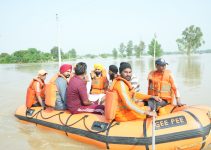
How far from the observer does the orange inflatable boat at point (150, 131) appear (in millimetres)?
3932

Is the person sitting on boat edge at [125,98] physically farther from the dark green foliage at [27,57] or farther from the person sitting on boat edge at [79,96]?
the dark green foliage at [27,57]

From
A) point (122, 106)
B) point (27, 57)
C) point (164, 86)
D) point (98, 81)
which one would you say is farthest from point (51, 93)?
point (27, 57)

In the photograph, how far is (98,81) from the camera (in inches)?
256

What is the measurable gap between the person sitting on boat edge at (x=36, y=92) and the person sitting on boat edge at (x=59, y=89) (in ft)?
2.14

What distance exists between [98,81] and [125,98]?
240cm

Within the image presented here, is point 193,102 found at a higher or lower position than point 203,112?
lower

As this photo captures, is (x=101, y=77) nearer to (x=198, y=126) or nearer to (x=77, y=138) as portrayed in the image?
(x=77, y=138)

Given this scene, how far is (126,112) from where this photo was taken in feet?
14.4

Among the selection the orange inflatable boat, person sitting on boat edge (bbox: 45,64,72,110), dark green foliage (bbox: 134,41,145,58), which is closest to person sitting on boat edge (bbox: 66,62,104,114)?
the orange inflatable boat

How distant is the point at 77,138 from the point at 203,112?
2.30 metres

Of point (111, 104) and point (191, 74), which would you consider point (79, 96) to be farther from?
point (191, 74)

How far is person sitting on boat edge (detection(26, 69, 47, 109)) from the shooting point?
20.2 ft

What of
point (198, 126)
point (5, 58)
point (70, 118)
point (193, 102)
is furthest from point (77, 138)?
point (5, 58)

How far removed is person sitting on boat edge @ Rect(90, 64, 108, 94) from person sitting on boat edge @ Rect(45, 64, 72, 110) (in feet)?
3.57
